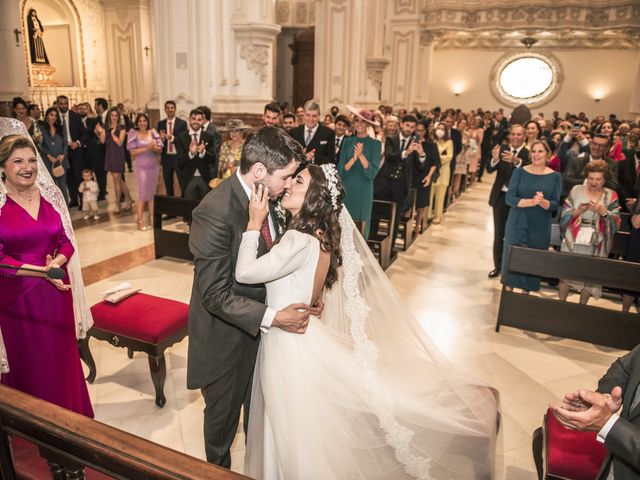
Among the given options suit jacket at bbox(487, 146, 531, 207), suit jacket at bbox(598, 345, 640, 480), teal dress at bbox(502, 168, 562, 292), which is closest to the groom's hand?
suit jacket at bbox(598, 345, 640, 480)

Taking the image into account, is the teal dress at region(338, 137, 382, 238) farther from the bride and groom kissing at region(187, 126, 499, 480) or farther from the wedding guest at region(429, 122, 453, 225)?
the bride and groom kissing at region(187, 126, 499, 480)

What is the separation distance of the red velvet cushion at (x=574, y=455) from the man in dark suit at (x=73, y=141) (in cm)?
782

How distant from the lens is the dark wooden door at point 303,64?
53.9 ft

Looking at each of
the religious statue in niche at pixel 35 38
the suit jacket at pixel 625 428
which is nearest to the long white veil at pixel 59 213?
the suit jacket at pixel 625 428

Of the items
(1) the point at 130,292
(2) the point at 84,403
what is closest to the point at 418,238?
(1) the point at 130,292

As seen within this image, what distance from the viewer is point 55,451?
1271 millimetres

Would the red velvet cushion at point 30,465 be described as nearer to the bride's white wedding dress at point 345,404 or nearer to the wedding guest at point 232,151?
the bride's white wedding dress at point 345,404

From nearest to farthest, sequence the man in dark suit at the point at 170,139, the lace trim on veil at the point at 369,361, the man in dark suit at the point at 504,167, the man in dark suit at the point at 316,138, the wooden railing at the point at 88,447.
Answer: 1. the wooden railing at the point at 88,447
2. the lace trim on veil at the point at 369,361
3. the man in dark suit at the point at 504,167
4. the man in dark suit at the point at 316,138
5. the man in dark suit at the point at 170,139

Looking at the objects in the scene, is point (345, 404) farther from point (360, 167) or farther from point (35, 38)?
point (35, 38)

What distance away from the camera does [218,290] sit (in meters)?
1.96

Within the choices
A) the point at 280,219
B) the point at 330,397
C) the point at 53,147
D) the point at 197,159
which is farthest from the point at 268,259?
the point at 53,147

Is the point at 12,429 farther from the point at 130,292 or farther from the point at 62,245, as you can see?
the point at 130,292

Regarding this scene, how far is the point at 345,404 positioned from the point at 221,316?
0.66 m

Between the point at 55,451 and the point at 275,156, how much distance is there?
1.22 m
